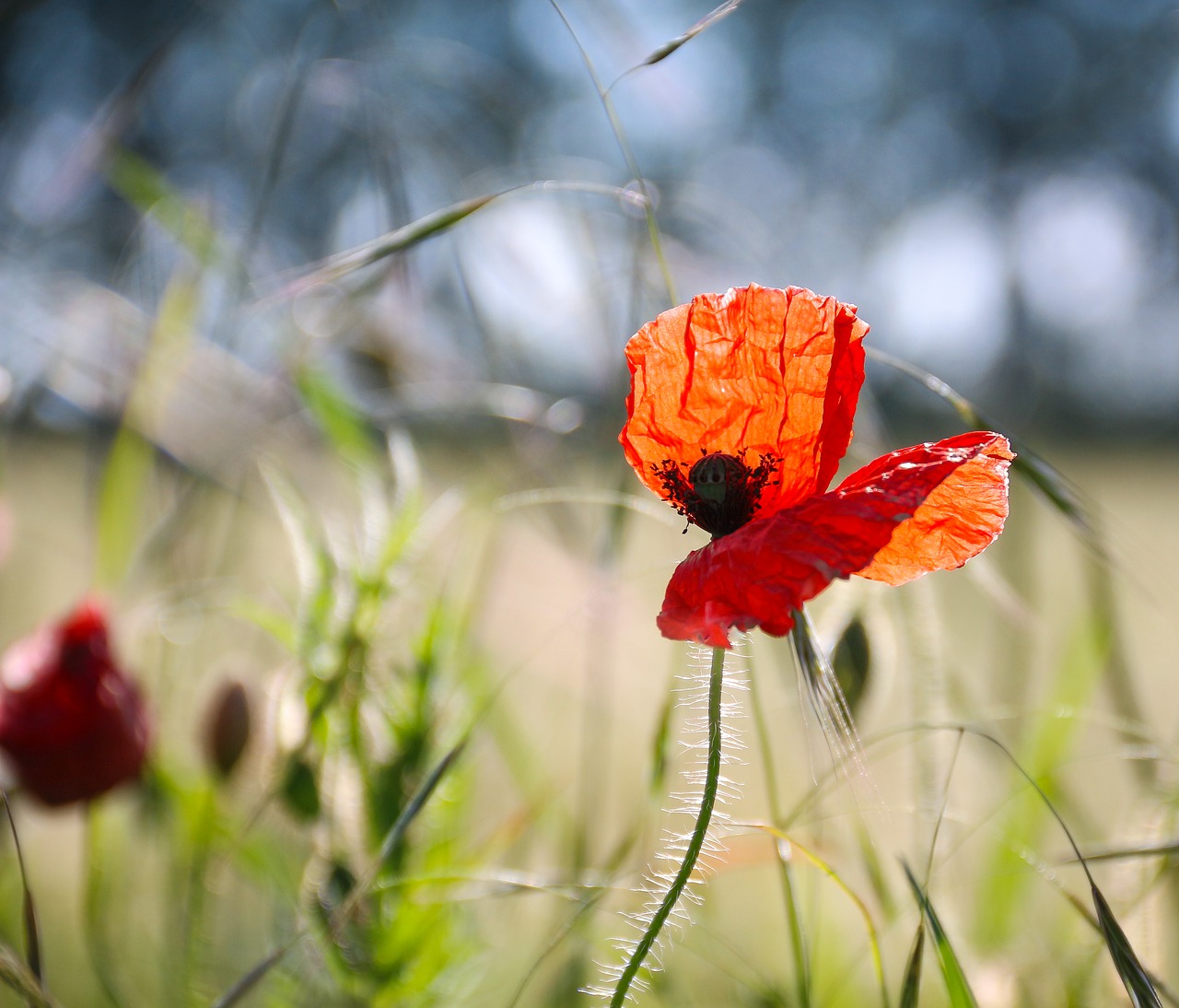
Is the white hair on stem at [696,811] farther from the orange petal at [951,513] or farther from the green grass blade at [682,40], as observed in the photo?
the green grass blade at [682,40]

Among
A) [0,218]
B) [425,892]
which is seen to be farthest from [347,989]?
[0,218]

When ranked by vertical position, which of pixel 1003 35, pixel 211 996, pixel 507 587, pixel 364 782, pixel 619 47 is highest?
pixel 1003 35

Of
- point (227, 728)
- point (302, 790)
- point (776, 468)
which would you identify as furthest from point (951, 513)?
point (227, 728)

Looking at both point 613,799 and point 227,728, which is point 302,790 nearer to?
point 227,728

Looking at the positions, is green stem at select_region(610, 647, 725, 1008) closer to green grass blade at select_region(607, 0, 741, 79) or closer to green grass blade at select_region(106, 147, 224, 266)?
green grass blade at select_region(607, 0, 741, 79)

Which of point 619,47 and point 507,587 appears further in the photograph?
point 507,587

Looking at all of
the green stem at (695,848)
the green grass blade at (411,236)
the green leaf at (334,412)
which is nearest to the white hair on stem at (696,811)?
the green stem at (695,848)

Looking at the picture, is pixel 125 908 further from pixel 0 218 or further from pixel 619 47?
pixel 0 218
